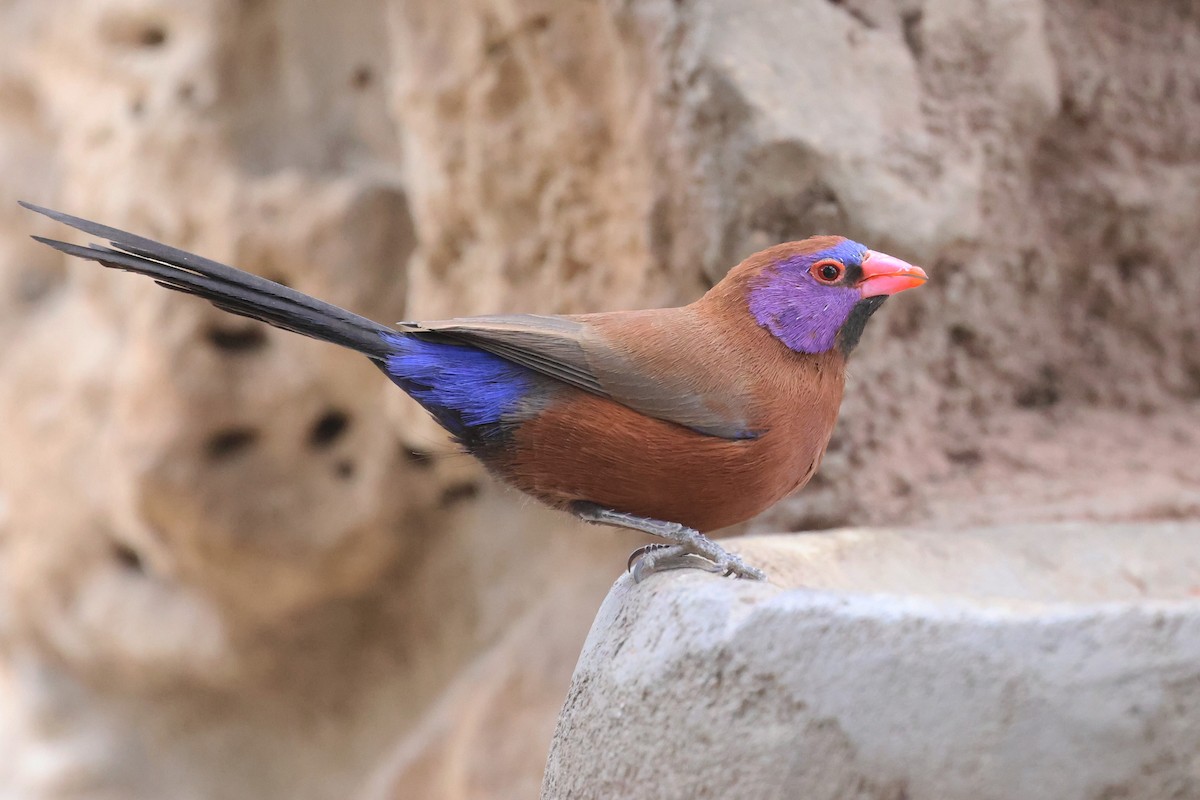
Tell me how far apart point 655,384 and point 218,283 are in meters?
0.65

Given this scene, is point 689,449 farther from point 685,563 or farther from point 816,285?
point 816,285

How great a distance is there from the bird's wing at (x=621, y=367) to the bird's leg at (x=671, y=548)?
6.2 inches

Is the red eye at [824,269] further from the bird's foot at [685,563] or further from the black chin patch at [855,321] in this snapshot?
the bird's foot at [685,563]

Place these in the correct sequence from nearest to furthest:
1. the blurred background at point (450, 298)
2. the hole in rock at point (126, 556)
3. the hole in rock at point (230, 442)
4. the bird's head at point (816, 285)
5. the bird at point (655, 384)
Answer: the bird at point (655, 384) → the bird's head at point (816, 285) → the blurred background at point (450, 298) → the hole in rock at point (230, 442) → the hole in rock at point (126, 556)

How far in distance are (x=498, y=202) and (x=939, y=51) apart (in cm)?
117

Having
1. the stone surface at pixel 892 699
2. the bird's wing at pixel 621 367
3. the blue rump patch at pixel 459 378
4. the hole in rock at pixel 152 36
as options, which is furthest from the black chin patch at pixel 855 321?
the hole in rock at pixel 152 36

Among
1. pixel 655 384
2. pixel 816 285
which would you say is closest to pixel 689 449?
pixel 655 384

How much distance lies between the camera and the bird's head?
1.88m

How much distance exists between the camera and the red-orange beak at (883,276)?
6.24 feet

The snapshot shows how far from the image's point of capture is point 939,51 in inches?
110

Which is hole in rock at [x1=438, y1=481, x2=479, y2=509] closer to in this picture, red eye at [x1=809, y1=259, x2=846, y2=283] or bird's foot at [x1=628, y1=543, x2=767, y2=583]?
bird's foot at [x1=628, y1=543, x2=767, y2=583]

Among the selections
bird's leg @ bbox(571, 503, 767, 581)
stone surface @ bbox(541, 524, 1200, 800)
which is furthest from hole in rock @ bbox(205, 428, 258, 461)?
stone surface @ bbox(541, 524, 1200, 800)

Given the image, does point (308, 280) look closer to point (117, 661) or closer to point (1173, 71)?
point (117, 661)

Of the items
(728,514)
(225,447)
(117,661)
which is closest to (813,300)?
(728,514)
